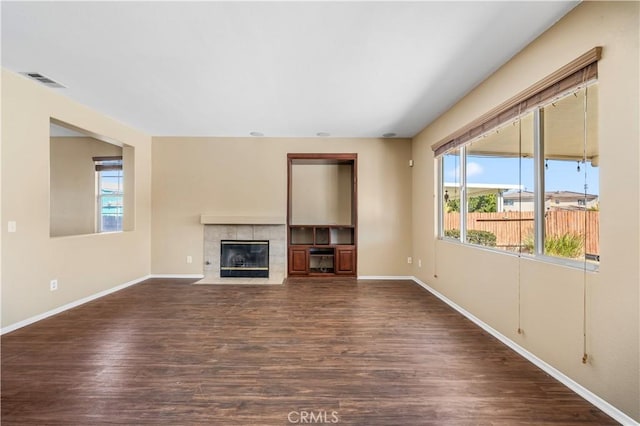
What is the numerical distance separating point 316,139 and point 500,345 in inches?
162

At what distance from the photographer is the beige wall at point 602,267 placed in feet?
5.01

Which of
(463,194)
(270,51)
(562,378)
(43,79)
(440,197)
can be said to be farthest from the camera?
(440,197)

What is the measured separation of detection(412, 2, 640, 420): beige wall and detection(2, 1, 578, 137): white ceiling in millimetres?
221

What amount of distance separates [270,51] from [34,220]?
3.18 m

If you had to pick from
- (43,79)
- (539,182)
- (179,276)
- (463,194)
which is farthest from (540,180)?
(179,276)

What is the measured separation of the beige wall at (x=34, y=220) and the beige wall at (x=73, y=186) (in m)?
1.77

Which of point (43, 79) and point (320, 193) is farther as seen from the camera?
point (320, 193)

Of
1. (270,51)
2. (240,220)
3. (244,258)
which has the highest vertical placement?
(270,51)

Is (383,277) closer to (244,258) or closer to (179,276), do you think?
(244,258)

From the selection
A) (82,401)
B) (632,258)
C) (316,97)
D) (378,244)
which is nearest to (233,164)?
(316,97)

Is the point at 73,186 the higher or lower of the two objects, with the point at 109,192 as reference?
higher

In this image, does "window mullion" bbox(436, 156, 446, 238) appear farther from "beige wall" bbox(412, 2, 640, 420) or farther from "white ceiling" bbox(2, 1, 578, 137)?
"beige wall" bbox(412, 2, 640, 420)

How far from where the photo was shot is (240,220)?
5078mm

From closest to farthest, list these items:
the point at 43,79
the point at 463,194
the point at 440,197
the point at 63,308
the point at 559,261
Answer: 1. the point at 559,261
2. the point at 43,79
3. the point at 63,308
4. the point at 463,194
5. the point at 440,197
